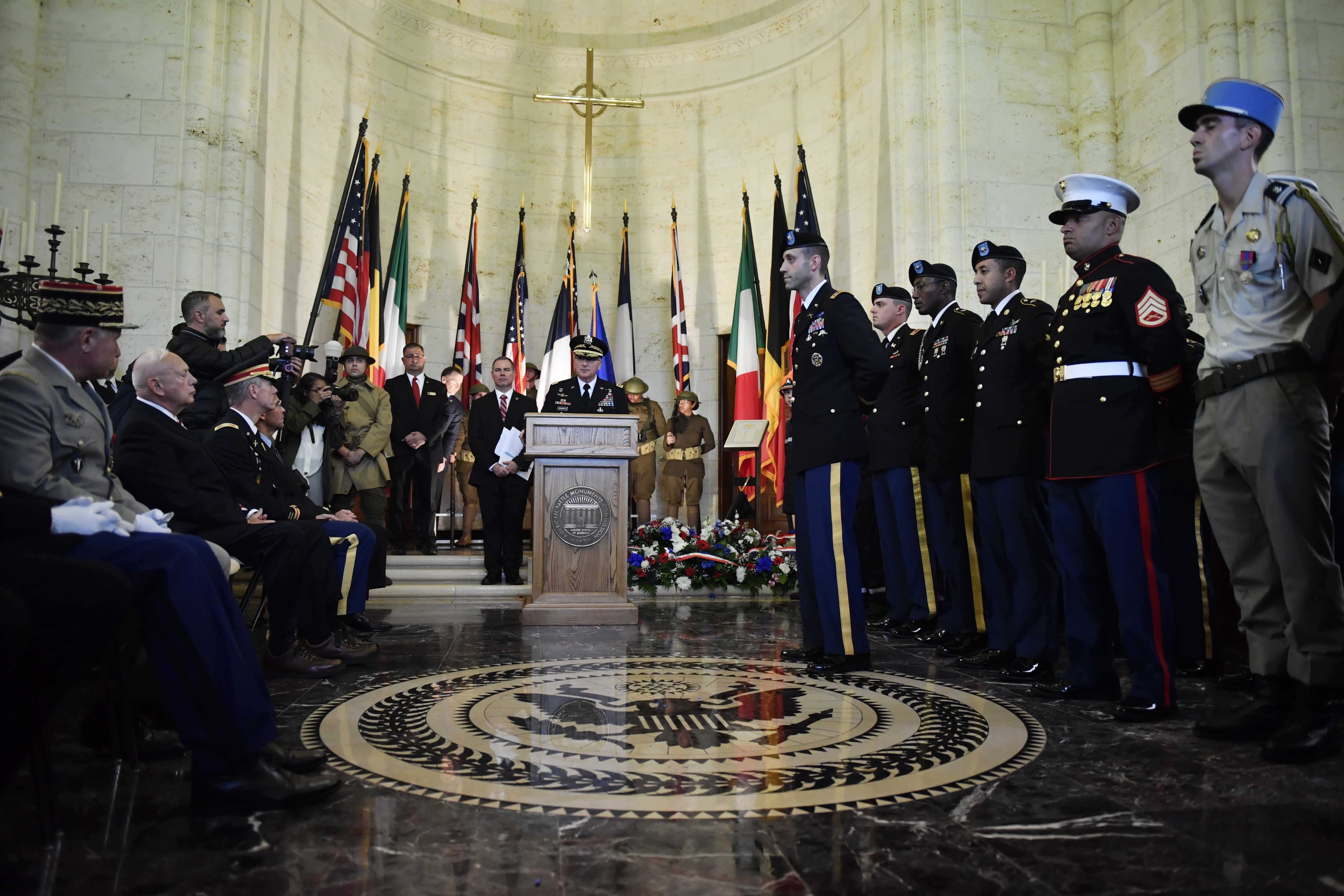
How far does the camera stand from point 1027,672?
343 centimetres

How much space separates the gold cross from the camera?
32.4 feet

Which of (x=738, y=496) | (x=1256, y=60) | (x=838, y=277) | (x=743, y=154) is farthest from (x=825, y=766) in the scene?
(x=743, y=154)

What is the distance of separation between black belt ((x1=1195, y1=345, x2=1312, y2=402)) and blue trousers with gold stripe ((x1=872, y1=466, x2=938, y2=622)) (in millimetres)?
1994

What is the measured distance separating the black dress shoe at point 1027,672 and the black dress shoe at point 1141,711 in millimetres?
540

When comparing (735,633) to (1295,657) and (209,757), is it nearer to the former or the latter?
(1295,657)

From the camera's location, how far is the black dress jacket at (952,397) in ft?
13.4

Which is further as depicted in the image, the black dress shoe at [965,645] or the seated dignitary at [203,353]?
the seated dignitary at [203,353]

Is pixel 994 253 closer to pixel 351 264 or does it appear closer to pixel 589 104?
pixel 351 264

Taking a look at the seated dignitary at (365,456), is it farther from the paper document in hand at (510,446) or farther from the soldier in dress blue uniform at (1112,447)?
the soldier in dress blue uniform at (1112,447)

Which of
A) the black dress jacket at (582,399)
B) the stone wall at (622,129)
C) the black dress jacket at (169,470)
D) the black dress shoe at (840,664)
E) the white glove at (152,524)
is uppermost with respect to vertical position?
the stone wall at (622,129)

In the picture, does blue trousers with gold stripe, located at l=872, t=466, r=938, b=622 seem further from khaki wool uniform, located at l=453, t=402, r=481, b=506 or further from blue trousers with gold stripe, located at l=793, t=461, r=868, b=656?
khaki wool uniform, located at l=453, t=402, r=481, b=506

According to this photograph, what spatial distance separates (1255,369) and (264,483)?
12.3 ft

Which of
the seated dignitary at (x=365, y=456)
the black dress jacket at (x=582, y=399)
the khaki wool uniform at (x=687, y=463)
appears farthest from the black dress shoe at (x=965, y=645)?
the khaki wool uniform at (x=687, y=463)

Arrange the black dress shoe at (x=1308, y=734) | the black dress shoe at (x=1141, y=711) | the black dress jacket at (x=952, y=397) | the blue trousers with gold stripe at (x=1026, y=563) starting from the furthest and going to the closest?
the black dress jacket at (x=952, y=397), the blue trousers with gold stripe at (x=1026, y=563), the black dress shoe at (x=1141, y=711), the black dress shoe at (x=1308, y=734)
